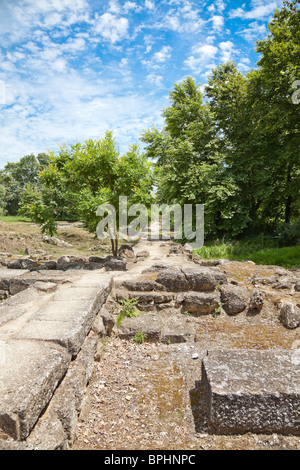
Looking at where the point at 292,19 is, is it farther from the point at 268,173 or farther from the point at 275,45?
the point at 268,173

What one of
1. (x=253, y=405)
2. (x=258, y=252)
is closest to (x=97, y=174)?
(x=253, y=405)

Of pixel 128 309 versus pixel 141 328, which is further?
pixel 128 309

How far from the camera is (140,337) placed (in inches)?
151

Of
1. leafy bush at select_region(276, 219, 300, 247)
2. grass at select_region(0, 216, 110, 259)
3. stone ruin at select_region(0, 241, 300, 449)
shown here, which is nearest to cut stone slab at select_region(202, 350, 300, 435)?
stone ruin at select_region(0, 241, 300, 449)

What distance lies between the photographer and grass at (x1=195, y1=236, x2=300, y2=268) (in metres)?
10.3

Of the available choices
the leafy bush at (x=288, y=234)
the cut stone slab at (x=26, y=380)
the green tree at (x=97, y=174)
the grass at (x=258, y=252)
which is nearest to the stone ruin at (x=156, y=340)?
the cut stone slab at (x=26, y=380)

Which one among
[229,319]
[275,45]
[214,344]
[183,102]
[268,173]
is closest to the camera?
[214,344]

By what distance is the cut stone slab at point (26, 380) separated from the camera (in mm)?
1676

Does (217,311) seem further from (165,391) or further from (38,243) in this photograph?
(38,243)

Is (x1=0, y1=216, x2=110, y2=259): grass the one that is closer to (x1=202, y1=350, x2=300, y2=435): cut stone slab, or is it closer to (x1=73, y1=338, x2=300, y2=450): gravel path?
(x1=73, y1=338, x2=300, y2=450): gravel path

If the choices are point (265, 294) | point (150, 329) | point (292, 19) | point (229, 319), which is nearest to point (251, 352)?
point (150, 329)

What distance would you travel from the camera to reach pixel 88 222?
7.75 m

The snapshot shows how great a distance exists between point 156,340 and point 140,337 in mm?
240
